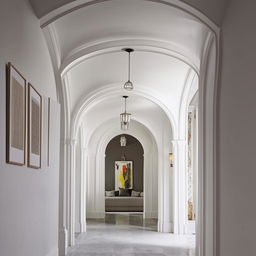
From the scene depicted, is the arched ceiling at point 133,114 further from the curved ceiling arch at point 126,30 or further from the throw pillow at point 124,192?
the throw pillow at point 124,192

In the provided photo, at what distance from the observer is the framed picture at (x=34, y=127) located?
5.13 meters

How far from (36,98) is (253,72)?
231cm

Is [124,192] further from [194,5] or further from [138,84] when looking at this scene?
[194,5]

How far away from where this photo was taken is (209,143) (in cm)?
674

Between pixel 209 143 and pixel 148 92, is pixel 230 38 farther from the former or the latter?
pixel 148 92

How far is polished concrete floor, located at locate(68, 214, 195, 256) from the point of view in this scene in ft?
34.6

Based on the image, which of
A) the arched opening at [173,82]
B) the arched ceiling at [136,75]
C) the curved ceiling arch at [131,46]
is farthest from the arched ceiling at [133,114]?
the curved ceiling arch at [131,46]

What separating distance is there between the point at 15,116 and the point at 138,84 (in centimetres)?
746

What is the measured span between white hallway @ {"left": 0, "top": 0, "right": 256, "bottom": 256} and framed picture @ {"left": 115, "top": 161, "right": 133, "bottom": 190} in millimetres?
16104

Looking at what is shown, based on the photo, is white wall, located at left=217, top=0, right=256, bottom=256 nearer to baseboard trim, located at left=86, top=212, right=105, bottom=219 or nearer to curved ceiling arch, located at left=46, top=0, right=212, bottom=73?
curved ceiling arch, located at left=46, top=0, right=212, bottom=73

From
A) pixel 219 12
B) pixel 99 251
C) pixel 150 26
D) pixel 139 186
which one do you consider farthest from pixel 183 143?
pixel 139 186

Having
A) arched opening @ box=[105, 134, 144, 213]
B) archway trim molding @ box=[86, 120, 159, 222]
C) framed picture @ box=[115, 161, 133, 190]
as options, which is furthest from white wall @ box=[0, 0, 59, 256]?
framed picture @ box=[115, 161, 133, 190]

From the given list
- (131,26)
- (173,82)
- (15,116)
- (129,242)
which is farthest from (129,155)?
(15,116)

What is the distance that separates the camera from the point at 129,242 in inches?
481
